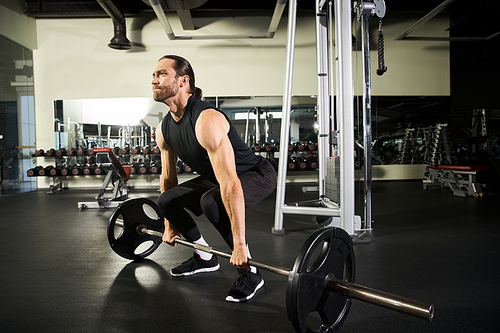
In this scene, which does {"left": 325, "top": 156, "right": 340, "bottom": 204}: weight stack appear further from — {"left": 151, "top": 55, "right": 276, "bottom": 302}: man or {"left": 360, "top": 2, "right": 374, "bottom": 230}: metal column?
{"left": 151, "top": 55, "right": 276, "bottom": 302}: man

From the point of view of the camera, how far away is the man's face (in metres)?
1.42

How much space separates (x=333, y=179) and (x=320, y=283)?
1631 mm

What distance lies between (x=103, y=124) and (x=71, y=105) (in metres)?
0.65

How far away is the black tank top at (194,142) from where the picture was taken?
145 cm

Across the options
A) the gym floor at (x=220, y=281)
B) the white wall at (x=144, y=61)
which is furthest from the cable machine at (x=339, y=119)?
the white wall at (x=144, y=61)

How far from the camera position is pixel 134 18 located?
6.33 meters

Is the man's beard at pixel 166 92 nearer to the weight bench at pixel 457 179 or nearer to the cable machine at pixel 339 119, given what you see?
the cable machine at pixel 339 119

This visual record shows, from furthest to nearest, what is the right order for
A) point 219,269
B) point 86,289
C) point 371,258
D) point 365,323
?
point 371,258
point 219,269
point 86,289
point 365,323

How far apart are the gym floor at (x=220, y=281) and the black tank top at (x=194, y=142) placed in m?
0.56

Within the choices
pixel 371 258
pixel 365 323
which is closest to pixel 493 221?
pixel 371 258

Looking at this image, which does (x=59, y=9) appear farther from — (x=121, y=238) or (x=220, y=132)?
(x=220, y=132)

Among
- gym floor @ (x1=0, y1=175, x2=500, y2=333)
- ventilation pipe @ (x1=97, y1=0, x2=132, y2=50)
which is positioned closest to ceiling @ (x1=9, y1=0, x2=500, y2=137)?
ventilation pipe @ (x1=97, y1=0, x2=132, y2=50)

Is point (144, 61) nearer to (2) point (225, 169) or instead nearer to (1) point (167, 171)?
(1) point (167, 171)

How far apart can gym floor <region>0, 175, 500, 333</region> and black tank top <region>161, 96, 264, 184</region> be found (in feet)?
1.85
